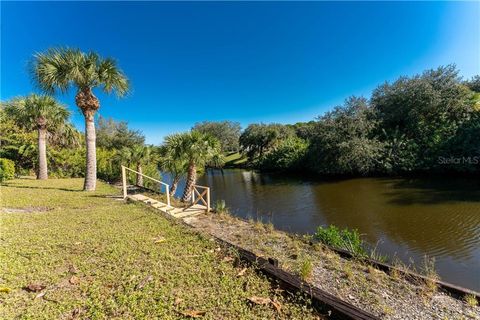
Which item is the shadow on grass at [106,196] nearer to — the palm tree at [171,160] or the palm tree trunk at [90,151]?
the palm tree trunk at [90,151]

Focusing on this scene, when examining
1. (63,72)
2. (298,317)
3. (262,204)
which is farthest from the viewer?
(262,204)

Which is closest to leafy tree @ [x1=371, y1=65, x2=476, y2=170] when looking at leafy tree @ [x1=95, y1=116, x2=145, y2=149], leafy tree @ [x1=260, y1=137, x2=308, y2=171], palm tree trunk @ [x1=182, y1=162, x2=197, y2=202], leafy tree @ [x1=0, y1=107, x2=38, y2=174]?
leafy tree @ [x1=260, y1=137, x2=308, y2=171]

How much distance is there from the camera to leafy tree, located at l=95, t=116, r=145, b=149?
34875 mm

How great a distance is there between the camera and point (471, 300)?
10.8 feet

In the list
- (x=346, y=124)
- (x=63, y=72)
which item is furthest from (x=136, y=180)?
(x=346, y=124)

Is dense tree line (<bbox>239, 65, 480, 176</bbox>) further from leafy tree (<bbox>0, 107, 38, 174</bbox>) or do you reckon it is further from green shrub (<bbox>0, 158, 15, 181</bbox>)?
leafy tree (<bbox>0, 107, 38, 174</bbox>)

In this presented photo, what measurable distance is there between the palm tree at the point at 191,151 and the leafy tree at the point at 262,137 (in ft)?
99.3

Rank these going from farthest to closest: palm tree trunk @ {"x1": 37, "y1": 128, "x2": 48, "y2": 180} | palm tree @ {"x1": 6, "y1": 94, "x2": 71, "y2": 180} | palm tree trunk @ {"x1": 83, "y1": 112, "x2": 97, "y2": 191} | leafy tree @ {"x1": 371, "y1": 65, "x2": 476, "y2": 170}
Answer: leafy tree @ {"x1": 371, "y1": 65, "x2": 476, "y2": 170} → palm tree trunk @ {"x1": 37, "y1": 128, "x2": 48, "y2": 180} → palm tree @ {"x1": 6, "y1": 94, "x2": 71, "y2": 180} → palm tree trunk @ {"x1": 83, "y1": 112, "x2": 97, "y2": 191}

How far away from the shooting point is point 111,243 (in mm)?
4750

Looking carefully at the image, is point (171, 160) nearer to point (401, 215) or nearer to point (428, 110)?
point (401, 215)

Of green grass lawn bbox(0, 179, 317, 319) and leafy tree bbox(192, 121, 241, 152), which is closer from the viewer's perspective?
green grass lawn bbox(0, 179, 317, 319)

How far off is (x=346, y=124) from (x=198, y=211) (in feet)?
68.8

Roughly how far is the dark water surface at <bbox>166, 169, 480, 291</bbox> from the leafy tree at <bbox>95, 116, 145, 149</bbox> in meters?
23.8

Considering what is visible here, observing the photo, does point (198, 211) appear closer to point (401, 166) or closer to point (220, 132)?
point (401, 166)
